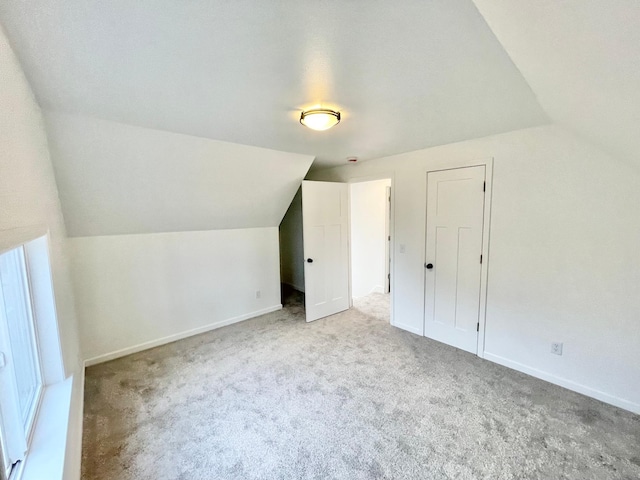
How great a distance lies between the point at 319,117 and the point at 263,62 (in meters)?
0.67

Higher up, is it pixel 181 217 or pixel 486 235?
pixel 181 217

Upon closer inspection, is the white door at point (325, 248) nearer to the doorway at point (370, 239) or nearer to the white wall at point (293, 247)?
the doorway at point (370, 239)

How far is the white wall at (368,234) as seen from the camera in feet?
16.4

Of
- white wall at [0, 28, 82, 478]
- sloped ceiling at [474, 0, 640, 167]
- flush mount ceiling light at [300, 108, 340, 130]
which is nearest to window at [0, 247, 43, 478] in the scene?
white wall at [0, 28, 82, 478]

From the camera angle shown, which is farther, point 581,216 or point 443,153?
point 443,153

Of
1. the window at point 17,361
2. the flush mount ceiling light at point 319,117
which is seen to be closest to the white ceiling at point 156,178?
the window at point 17,361

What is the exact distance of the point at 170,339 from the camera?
3.43 metres

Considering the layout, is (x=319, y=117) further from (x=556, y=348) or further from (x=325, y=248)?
(x=556, y=348)

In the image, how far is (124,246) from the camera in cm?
311

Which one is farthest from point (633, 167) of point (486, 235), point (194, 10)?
point (194, 10)

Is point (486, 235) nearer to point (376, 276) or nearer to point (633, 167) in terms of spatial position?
point (633, 167)

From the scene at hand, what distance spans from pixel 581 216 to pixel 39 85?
3770mm

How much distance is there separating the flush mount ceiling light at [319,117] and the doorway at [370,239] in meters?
2.83

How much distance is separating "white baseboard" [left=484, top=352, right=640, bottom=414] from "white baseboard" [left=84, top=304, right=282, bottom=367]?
117 inches
